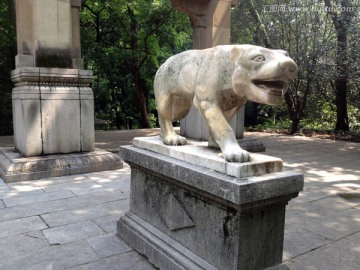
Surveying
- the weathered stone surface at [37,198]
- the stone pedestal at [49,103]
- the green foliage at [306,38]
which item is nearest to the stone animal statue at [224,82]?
the weathered stone surface at [37,198]

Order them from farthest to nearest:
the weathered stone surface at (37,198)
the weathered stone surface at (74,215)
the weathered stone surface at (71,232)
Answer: the weathered stone surface at (37,198) → the weathered stone surface at (74,215) → the weathered stone surface at (71,232)

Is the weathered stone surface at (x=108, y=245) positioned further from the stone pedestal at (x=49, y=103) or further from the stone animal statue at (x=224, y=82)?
the stone pedestal at (x=49, y=103)

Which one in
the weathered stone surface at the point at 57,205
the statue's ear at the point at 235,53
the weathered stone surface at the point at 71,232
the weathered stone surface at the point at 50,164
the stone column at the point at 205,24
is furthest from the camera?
the stone column at the point at 205,24

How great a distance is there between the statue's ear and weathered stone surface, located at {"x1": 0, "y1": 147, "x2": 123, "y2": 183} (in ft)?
14.2

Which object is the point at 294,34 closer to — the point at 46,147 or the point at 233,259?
the point at 46,147

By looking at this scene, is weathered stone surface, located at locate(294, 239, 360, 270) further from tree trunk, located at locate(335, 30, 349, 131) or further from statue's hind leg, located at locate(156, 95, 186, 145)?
tree trunk, located at locate(335, 30, 349, 131)

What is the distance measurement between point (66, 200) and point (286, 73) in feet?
11.7

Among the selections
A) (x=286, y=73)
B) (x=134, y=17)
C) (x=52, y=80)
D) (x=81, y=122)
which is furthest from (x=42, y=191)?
(x=134, y=17)

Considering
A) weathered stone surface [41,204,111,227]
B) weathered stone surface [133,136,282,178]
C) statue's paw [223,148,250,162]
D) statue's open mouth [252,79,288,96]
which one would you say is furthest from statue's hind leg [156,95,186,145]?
weathered stone surface [41,204,111,227]

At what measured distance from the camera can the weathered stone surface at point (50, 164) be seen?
5.56m

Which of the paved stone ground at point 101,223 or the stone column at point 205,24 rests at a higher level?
the stone column at point 205,24

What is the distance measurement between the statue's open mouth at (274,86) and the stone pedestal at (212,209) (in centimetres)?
49

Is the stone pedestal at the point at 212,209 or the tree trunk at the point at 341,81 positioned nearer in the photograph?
the stone pedestal at the point at 212,209

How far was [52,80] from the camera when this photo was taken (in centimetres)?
605
